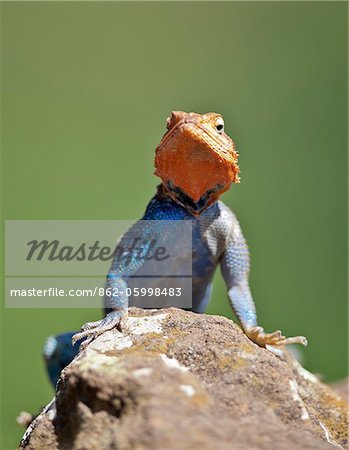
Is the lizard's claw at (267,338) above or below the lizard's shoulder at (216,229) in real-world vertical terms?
below

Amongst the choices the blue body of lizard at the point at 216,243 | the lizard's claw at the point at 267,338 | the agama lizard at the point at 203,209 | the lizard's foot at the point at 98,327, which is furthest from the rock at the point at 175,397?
the blue body of lizard at the point at 216,243

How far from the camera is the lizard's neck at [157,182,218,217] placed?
3201mm

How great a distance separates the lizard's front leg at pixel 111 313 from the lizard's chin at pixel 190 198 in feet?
1.58

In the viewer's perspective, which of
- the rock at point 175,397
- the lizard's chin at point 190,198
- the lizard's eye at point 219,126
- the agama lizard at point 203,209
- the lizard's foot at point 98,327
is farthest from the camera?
the lizard's chin at point 190,198

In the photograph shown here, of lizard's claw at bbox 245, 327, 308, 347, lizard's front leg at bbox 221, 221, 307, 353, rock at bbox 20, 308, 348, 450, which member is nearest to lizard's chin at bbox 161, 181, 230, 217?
lizard's front leg at bbox 221, 221, 307, 353

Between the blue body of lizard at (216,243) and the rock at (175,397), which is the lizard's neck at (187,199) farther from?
the rock at (175,397)

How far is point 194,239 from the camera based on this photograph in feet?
10.7

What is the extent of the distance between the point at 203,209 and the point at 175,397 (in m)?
1.60

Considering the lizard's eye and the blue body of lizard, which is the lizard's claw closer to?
the blue body of lizard

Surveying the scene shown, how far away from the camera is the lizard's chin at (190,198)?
3.19m

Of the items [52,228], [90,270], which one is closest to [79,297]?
[90,270]

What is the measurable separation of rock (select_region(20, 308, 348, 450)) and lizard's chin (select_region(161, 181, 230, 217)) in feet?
2.89

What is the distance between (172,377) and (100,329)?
70 centimetres

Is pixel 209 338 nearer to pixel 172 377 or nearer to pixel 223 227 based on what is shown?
pixel 172 377
